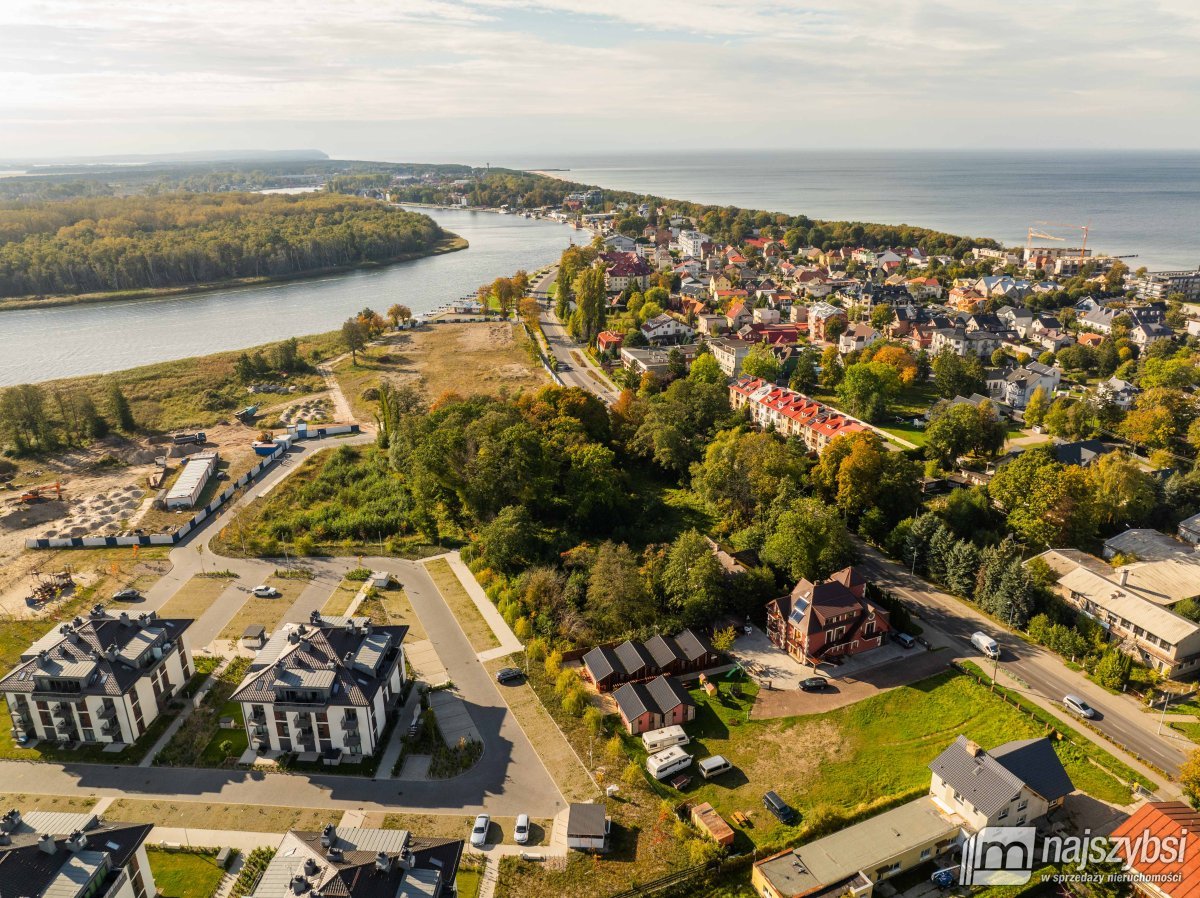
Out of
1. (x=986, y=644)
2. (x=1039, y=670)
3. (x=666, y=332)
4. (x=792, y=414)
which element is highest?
(x=666, y=332)

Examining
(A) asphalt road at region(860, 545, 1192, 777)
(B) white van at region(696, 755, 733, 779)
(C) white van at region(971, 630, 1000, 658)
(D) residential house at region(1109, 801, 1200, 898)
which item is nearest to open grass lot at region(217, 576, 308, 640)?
(B) white van at region(696, 755, 733, 779)

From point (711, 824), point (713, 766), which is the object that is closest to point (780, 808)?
point (711, 824)

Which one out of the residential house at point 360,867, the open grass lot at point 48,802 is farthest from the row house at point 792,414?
the open grass lot at point 48,802

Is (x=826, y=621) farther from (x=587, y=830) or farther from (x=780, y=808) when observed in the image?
(x=587, y=830)

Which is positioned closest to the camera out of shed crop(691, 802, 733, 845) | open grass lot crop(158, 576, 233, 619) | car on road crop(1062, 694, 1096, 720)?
shed crop(691, 802, 733, 845)

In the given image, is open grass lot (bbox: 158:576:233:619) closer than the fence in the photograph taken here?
Yes

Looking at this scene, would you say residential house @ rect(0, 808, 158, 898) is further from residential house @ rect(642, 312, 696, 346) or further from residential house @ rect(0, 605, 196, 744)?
residential house @ rect(642, 312, 696, 346)
